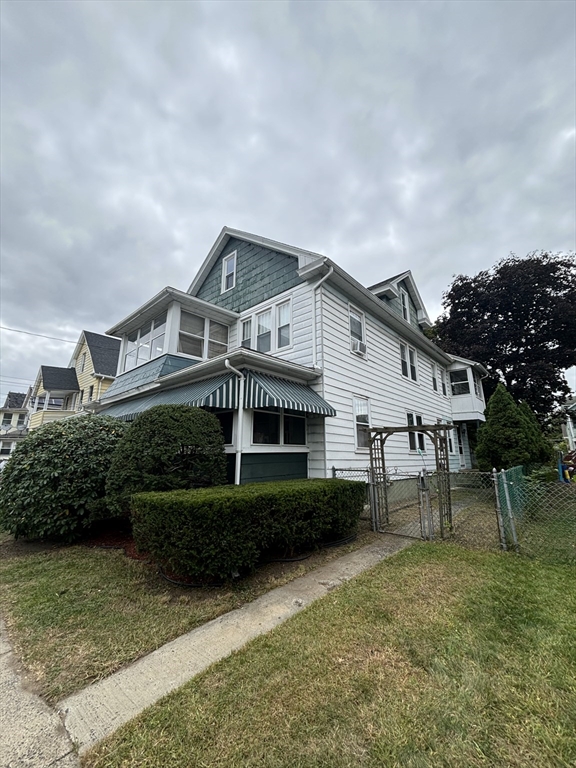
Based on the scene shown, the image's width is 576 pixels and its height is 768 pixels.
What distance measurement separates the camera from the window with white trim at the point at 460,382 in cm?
1808

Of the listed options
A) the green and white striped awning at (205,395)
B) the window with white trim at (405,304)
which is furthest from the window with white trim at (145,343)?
the window with white trim at (405,304)

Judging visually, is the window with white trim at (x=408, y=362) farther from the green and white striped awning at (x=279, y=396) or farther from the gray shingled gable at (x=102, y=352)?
the gray shingled gable at (x=102, y=352)

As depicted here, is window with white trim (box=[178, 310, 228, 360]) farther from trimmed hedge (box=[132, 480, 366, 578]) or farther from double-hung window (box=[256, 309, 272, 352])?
trimmed hedge (box=[132, 480, 366, 578])

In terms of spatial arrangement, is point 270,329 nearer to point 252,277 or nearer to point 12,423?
point 252,277

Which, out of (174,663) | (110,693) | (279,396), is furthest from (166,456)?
(110,693)

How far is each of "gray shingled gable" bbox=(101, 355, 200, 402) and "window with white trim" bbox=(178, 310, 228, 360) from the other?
1.76ft

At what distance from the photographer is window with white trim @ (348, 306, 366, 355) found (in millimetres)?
10094

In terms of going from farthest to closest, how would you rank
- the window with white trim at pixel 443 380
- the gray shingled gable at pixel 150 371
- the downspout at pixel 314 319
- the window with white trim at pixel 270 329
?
the window with white trim at pixel 443 380, the window with white trim at pixel 270 329, the gray shingled gable at pixel 150 371, the downspout at pixel 314 319

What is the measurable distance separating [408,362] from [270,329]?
6857mm

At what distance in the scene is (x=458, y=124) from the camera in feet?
32.5

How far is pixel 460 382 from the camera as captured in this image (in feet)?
60.2

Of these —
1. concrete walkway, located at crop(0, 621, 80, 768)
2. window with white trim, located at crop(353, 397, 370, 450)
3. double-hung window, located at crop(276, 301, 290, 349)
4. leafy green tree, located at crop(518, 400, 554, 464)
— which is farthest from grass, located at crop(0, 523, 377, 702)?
leafy green tree, located at crop(518, 400, 554, 464)

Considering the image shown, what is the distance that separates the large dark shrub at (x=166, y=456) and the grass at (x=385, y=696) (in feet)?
10.2

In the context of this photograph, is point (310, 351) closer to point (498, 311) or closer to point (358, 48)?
point (358, 48)
